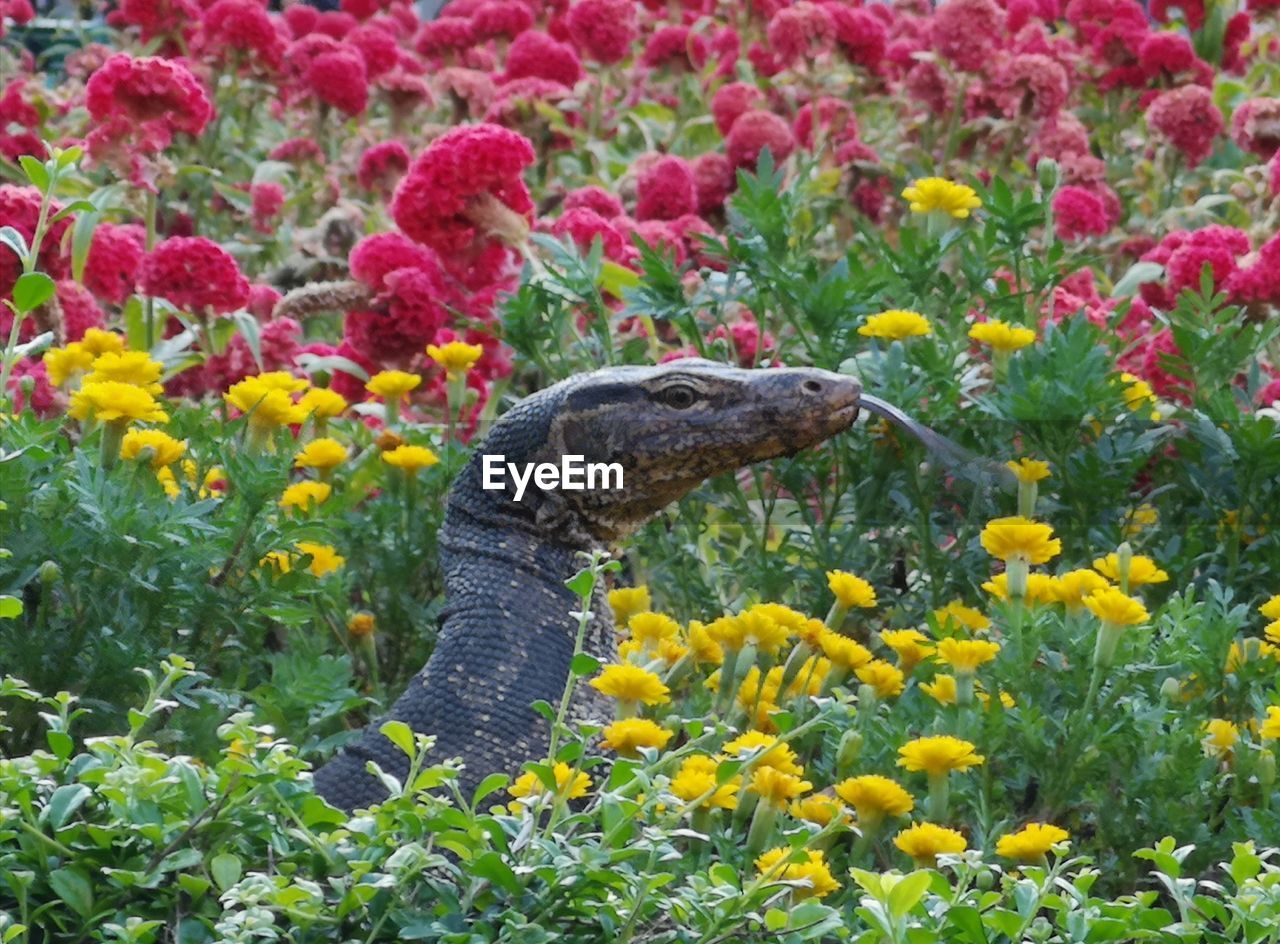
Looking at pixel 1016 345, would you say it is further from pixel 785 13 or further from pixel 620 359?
pixel 785 13

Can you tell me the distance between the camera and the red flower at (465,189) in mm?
4004

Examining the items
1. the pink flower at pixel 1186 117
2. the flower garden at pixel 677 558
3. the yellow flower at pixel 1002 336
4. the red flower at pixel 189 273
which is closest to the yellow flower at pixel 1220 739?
the flower garden at pixel 677 558

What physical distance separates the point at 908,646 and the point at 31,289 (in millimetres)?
1221

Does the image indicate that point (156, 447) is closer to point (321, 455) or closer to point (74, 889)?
point (321, 455)

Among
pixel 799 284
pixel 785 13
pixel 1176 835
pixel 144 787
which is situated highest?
pixel 785 13

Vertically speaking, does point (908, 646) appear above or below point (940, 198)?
below

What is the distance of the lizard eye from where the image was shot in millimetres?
2896

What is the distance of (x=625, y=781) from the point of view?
204 centimetres

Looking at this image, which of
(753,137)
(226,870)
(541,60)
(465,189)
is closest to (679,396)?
(226,870)

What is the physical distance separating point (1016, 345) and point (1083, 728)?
3.06 feet

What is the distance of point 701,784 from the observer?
2.34 metres

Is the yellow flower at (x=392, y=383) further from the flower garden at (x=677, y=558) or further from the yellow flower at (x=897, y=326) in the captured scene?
the yellow flower at (x=897, y=326)

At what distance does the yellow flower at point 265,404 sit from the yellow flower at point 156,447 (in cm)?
13

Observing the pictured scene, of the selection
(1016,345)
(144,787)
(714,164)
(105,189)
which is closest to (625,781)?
(144,787)
